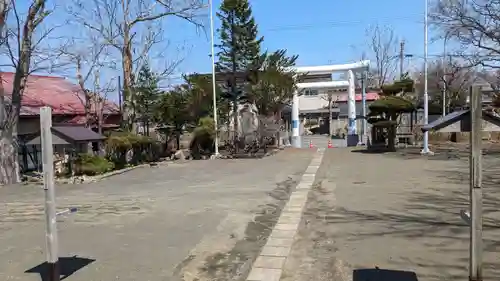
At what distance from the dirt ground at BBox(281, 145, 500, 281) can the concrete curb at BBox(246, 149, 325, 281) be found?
13cm

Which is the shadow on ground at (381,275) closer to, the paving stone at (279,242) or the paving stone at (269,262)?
the paving stone at (269,262)

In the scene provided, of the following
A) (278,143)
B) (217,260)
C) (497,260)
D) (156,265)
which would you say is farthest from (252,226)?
(278,143)

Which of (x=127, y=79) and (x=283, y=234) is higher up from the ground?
(x=127, y=79)

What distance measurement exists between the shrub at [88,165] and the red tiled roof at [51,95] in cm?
446

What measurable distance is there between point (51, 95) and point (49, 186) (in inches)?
872

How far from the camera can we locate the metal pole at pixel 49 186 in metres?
4.74

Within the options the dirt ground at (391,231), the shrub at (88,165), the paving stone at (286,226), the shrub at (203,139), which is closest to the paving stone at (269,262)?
the dirt ground at (391,231)

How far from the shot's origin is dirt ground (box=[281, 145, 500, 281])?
5.42 m

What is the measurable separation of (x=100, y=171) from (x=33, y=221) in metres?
8.82

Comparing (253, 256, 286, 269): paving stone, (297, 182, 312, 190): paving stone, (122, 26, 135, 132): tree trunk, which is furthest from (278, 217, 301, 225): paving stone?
(122, 26, 135, 132): tree trunk


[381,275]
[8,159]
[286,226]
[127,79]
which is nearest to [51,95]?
[127,79]

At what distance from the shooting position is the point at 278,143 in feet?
100

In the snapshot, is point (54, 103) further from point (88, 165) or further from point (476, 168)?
point (476, 168)

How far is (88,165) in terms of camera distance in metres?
17.4
